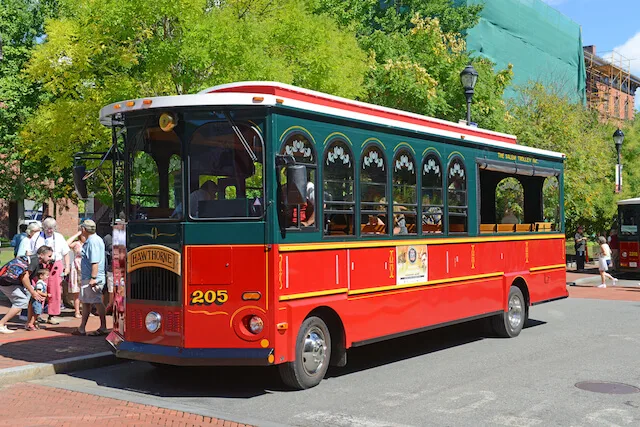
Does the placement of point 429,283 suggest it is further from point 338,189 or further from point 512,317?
point 512,317

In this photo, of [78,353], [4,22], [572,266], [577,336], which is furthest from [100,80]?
[572,266]

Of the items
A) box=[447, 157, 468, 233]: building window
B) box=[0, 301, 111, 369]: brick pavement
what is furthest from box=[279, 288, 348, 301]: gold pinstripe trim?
box=[0, 301, 111, 369]: brick pavement

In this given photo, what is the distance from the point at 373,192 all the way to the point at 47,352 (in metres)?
4.92

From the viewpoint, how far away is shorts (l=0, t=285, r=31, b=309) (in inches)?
484

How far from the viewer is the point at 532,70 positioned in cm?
4900

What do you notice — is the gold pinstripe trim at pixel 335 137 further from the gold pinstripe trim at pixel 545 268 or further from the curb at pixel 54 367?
the gold pinstripe trim at pixel 545 268

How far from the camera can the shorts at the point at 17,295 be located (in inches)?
484

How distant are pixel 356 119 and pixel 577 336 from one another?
19.9ft

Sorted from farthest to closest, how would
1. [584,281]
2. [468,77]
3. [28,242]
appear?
1. [584,281]
2. [468,77]
3. [28,242]

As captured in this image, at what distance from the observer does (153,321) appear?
28.2 feet

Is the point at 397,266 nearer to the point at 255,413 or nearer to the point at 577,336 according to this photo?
the point at 255,413

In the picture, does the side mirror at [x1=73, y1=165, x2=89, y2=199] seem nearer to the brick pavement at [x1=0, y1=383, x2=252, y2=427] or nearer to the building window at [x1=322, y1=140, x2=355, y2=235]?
the brick pavement at [x1=0, y1=383, x2=252, y2=427]

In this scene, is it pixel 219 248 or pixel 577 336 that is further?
pixel 577 336

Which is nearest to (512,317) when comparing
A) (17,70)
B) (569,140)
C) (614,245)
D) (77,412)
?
(77,412)
